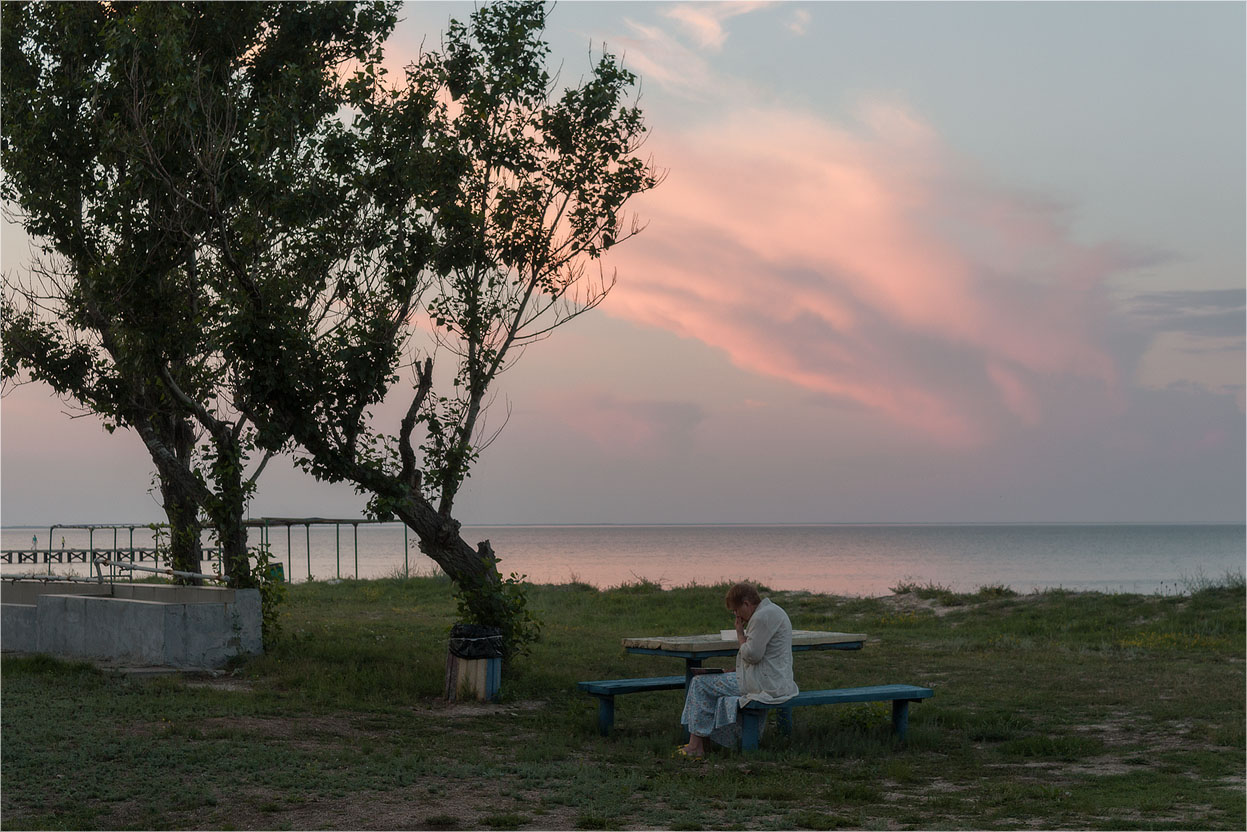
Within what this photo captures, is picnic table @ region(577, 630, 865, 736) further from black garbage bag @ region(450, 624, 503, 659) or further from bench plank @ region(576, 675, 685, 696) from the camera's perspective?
black garbage bag @ region(450, 624, 503, 659)

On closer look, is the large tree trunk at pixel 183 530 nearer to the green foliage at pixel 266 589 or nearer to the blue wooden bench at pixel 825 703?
the green foliage at pixel 266 589

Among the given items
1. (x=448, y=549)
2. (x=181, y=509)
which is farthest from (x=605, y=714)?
(x=181, y=509)

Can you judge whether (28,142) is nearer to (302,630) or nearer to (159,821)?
(302,630)

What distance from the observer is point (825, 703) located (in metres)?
9.58

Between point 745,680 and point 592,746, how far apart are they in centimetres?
143

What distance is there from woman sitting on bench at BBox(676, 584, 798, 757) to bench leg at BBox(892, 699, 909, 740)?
3.91ft

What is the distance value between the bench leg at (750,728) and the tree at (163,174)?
6477 mm

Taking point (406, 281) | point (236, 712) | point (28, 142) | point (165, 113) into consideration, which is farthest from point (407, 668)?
point (28, 142)

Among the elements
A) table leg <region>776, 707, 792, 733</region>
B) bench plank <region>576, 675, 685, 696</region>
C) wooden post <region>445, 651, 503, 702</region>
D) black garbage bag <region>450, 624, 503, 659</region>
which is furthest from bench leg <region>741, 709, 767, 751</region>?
black garbage bag <region>450, 624, 503, 659</region>

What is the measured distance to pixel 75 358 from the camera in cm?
1584

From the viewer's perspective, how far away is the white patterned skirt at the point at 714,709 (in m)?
9.27

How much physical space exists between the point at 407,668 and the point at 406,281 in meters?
4.30

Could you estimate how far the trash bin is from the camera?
12.3 metres

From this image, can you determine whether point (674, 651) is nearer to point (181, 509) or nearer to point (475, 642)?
point (475, 642)
